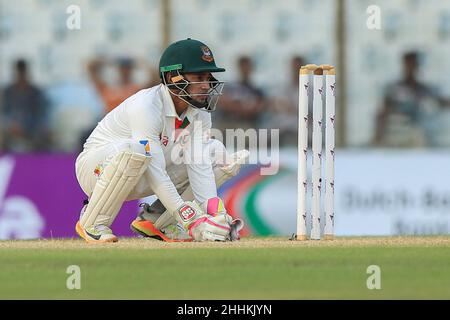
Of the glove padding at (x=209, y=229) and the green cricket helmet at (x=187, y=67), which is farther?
the green cricket helmet at (x=187, y=67)

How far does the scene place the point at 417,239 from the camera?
8.36 m

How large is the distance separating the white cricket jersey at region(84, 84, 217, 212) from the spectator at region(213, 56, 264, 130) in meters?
2.92

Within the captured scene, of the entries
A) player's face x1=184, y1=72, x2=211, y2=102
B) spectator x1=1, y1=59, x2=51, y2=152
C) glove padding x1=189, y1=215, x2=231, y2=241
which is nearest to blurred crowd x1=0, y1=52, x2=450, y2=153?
spectator x1=1, y1=59, x2=51, y2=152

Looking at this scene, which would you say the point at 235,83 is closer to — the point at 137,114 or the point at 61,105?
the point at 61,105

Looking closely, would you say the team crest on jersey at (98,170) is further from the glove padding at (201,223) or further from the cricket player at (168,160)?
the glove padding at (201,223)

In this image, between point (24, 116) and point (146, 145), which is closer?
point (146, 145)

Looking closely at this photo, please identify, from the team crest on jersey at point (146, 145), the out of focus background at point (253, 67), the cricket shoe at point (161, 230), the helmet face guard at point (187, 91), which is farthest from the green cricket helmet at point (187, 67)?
the out of focus background at point (253, 67)

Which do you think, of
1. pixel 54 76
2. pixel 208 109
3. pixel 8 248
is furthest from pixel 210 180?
pixel 54 76

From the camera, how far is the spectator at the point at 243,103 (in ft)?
36.5

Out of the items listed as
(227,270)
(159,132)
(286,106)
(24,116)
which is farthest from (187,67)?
(24,116)

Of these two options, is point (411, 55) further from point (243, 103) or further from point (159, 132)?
point (159, 132)

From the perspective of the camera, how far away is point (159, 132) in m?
7.81

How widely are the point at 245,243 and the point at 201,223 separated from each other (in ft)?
1.08

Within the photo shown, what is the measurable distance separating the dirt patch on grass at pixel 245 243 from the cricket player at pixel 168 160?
130 millimetres
